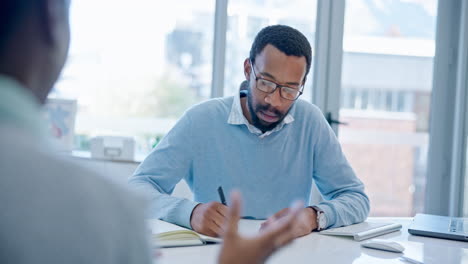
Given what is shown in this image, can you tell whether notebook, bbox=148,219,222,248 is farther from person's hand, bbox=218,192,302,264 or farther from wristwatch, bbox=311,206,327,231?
person's hand, bbox=218,192,302,264

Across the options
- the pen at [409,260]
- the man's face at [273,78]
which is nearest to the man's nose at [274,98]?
the man's face at [273,78]

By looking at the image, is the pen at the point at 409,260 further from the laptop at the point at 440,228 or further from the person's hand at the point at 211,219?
the person's hand at the point at 211,219

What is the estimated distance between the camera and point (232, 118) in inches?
83.3

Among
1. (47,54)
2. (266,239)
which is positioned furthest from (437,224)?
(47,54)

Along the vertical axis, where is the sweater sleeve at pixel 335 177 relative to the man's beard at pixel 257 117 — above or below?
below

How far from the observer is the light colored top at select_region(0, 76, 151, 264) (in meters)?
0.41

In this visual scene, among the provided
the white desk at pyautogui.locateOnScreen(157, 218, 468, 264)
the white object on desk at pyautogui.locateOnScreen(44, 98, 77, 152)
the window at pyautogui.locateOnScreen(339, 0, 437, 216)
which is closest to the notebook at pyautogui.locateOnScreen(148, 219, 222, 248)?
the white desk at pyautogui.locateOnScreen(157, 218, 468, 264)

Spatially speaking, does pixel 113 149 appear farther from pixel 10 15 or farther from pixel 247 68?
pixel 10 15

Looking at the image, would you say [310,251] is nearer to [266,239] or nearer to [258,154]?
[258,154]

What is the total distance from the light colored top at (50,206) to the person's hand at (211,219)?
110 centimetres

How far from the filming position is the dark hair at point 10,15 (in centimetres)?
48

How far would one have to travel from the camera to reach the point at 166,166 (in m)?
1.98

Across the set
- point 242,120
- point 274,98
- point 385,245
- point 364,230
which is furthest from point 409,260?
point 242,120

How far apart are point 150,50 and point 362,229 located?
2.15 metres
